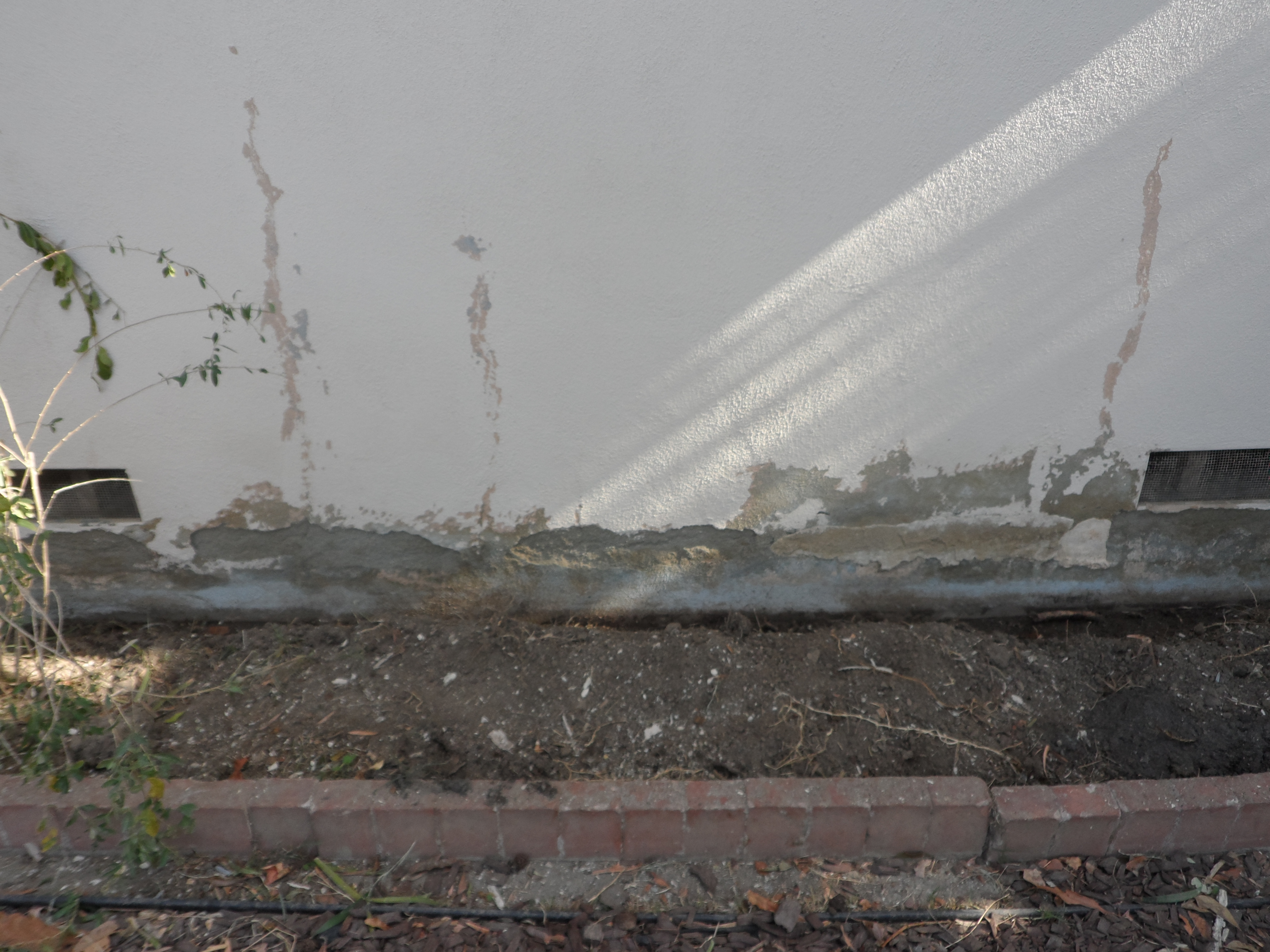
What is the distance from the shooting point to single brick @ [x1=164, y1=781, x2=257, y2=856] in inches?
97.9

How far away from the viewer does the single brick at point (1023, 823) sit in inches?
98.0

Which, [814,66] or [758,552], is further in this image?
[758,552]

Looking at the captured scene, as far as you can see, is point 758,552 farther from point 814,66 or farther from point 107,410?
point 107,410

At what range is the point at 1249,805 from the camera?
253cm

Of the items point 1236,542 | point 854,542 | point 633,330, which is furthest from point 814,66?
point 1236,542

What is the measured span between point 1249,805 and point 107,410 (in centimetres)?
444

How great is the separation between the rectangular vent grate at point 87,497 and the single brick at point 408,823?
1.80 meters

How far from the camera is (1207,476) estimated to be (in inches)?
133

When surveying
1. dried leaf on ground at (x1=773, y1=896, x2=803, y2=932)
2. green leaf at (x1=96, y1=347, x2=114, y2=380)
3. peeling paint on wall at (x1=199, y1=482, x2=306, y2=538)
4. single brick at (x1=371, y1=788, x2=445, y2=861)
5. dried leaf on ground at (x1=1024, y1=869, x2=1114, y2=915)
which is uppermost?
green leaf at (x1=96, y1=347, x2=114, y2=380)

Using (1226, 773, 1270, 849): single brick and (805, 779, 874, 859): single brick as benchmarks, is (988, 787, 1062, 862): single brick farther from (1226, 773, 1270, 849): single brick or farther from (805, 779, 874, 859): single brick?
(1226, 773, 1270, 849): single brick

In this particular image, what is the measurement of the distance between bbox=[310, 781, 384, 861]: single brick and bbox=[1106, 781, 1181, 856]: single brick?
2.48 meters

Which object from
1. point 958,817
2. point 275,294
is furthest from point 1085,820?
point 275,294

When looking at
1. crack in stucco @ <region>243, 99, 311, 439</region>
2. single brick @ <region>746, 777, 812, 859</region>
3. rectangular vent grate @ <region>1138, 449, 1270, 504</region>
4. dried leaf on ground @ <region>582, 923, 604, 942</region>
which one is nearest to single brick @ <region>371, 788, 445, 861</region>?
dried leaf on ground @ <region>582, 923, 604, 942</region>

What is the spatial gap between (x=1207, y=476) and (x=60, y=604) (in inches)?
185
